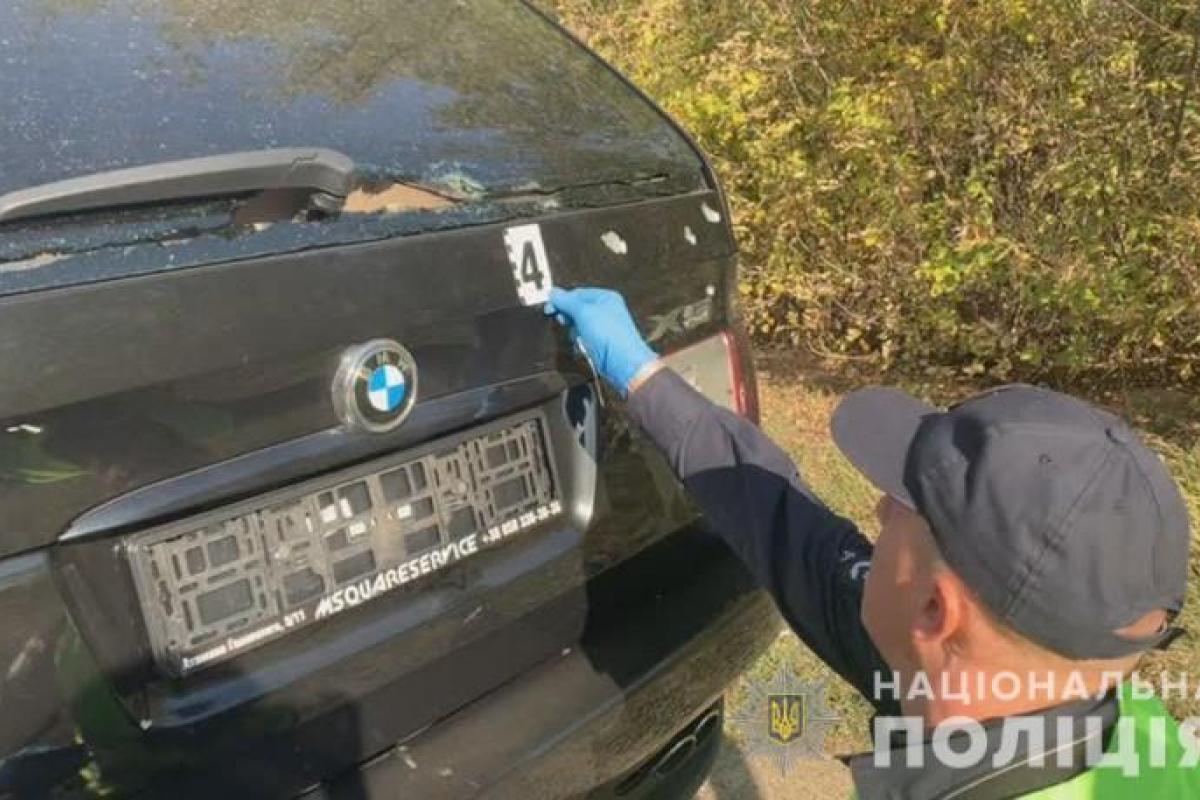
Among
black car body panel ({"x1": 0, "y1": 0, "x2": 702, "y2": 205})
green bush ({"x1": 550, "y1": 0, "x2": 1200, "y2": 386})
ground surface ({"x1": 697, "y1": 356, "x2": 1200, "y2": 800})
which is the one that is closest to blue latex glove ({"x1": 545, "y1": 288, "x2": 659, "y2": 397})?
black car body panel ({"x1": 0, "y1": 0, "x2": 702, "y2": 205})

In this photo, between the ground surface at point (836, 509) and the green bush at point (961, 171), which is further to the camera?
the green bush at point (961, 171)

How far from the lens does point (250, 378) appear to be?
151 cm

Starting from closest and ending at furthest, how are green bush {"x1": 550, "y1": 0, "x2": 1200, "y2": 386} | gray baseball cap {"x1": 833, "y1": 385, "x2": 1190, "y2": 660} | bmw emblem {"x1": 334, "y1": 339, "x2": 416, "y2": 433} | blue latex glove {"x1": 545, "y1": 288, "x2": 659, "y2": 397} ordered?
gray baseball cap {"x1": 833, "y1": 385, "x2": 1190, "y2": 660}, bmw emblem {"x1": 334, "y1": 339, "x2": 416, "y2": 433}, blue latex glove {"x1": 545, "y1": 288, "x2": 659, "y2": 397}, green bush {"x1": 550, "y1": 0, "x2": 1200, "y2": 386}

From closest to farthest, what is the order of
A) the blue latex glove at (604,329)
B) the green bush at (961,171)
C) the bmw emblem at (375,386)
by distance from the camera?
the bmw emblem at (375,386), the blue latex glove at (604,329), the green bush at (961,171)

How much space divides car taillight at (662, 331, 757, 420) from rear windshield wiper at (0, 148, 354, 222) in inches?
31.5

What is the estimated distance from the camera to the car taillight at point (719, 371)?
2.31 m

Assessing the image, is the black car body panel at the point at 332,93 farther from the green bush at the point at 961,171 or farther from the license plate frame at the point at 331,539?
the green bush at the point at 961,171

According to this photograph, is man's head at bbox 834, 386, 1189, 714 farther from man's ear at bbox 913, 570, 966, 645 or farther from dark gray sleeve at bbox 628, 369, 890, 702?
dark gray sleeve at bbox 628, 369, 890, 702

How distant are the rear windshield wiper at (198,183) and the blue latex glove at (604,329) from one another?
16.4 inches

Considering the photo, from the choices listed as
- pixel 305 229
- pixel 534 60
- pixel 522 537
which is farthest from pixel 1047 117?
pixel 305 229

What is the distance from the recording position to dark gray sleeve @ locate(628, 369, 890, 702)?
200 centimetres

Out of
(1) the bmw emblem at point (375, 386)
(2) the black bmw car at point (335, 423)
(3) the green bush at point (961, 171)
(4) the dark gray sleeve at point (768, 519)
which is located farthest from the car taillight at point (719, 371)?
(3) the green bush at point (961, 171)

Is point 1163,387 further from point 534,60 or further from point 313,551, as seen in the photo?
point 313,551

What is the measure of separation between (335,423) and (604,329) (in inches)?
20.4
